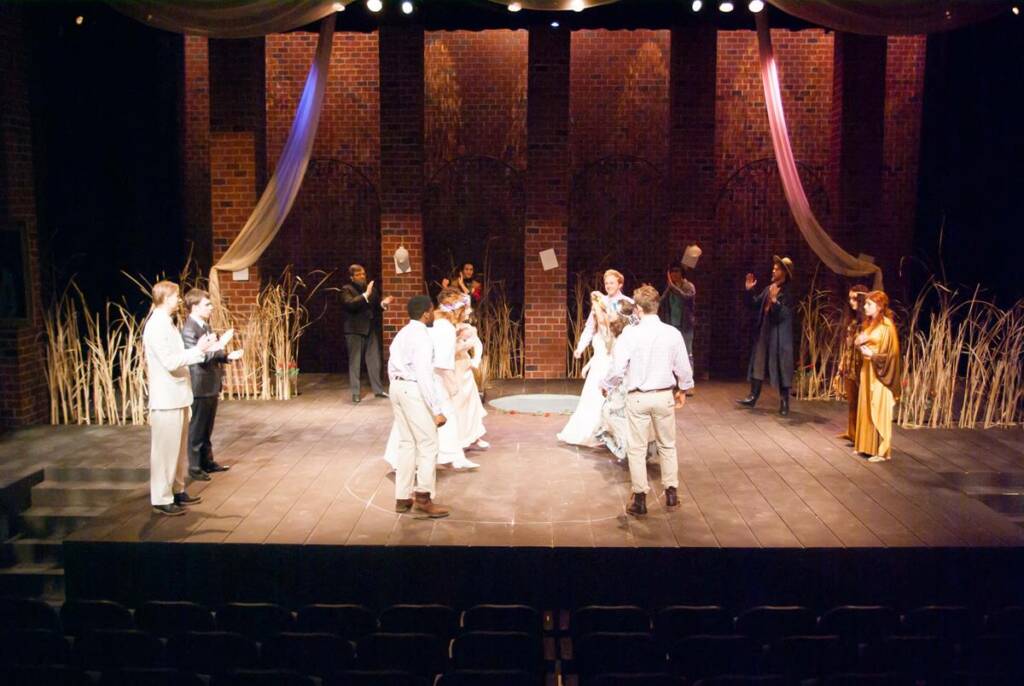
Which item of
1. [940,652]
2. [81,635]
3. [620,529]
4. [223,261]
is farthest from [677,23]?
[81,635]

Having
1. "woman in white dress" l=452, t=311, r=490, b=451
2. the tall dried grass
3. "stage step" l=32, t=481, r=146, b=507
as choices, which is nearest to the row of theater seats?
"stage step" l=32, t=481, r=146, b=507

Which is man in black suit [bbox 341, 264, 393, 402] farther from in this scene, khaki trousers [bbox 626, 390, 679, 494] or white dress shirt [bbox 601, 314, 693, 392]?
khaki trousers [bbox 626, 390, 679, 494]

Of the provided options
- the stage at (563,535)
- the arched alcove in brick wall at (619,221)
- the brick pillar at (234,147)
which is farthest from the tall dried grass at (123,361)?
the arched alcove in brick wall at (619,221)

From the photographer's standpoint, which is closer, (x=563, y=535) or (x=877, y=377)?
(x=563, y=535)

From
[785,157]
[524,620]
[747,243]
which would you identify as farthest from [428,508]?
[747,243]

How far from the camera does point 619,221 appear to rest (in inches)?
485

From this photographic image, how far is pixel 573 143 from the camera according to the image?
12.2 m

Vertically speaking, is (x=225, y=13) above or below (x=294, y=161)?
above

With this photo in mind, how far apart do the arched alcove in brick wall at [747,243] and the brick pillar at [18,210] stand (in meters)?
7.83

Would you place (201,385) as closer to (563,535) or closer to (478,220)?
(563,535)

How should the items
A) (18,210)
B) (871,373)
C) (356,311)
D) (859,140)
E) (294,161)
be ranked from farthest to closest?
(859,140) < (356,311) < (18,210) < (294,161) < (871,373)

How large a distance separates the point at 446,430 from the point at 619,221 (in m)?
6.10

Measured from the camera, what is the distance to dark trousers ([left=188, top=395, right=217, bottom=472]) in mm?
6543

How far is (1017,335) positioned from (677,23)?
4659 mm
